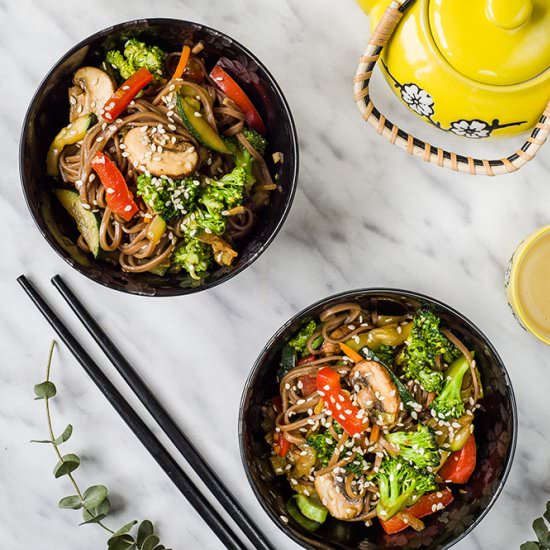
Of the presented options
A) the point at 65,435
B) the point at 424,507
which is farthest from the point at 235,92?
the point at 424,507

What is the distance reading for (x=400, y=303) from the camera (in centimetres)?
269

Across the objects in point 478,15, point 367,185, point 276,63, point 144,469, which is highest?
point 478,15

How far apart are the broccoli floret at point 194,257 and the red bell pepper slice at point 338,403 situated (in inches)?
21.2

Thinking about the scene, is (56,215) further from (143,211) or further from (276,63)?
(276,63)

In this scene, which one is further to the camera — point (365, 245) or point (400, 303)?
point (365, 245)

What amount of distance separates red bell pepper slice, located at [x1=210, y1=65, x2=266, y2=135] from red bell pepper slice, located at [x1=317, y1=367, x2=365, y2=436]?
3.02 ft

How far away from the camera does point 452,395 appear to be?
262 cm

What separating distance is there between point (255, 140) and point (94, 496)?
4.88ft

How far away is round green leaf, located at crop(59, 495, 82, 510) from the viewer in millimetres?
2910

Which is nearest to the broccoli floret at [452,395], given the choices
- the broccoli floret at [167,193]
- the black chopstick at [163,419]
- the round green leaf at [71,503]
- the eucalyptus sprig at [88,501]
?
the black chopstick at [163,419]

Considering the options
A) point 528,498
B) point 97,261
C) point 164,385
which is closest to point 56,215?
point 97,261

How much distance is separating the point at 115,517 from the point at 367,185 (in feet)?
5.34

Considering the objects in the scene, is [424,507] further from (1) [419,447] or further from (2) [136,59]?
(2) [136,59]

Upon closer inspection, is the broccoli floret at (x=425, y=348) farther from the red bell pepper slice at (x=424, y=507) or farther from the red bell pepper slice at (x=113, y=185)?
the red bell pepper slice at (x=113, y=185)
